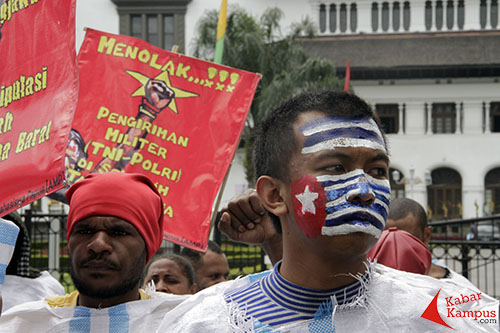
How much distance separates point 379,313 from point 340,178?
33 cm

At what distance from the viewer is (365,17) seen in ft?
107

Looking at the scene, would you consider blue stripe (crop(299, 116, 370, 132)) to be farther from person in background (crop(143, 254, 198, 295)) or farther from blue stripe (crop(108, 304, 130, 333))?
person in background (crop(143, 254, 198, 295))

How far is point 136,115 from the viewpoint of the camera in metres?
3.90

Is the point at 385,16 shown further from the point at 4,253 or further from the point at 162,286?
the point at 4,253

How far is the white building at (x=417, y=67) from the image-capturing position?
29031 mm

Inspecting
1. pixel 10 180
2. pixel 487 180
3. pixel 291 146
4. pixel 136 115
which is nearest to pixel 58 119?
pixel 10 180

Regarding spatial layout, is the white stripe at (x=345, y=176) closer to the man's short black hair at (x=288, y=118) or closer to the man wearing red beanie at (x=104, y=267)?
the man's short black hair at (x=288, y=118)

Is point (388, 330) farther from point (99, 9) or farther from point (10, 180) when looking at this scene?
point (99, 9)

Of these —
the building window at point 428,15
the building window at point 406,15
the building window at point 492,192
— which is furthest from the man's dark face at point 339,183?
the building window at point 428,15

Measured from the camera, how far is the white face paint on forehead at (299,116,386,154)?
162 cm

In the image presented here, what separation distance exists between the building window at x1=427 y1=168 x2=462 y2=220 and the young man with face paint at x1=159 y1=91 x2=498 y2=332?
26.6m

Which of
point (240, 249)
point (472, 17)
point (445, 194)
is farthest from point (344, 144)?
Answer: point (472, 17)

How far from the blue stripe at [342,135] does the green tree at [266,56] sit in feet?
59.9

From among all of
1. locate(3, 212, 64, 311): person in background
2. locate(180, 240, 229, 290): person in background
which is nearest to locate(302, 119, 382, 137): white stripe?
locate(3, 212, 64, 311): person in background
